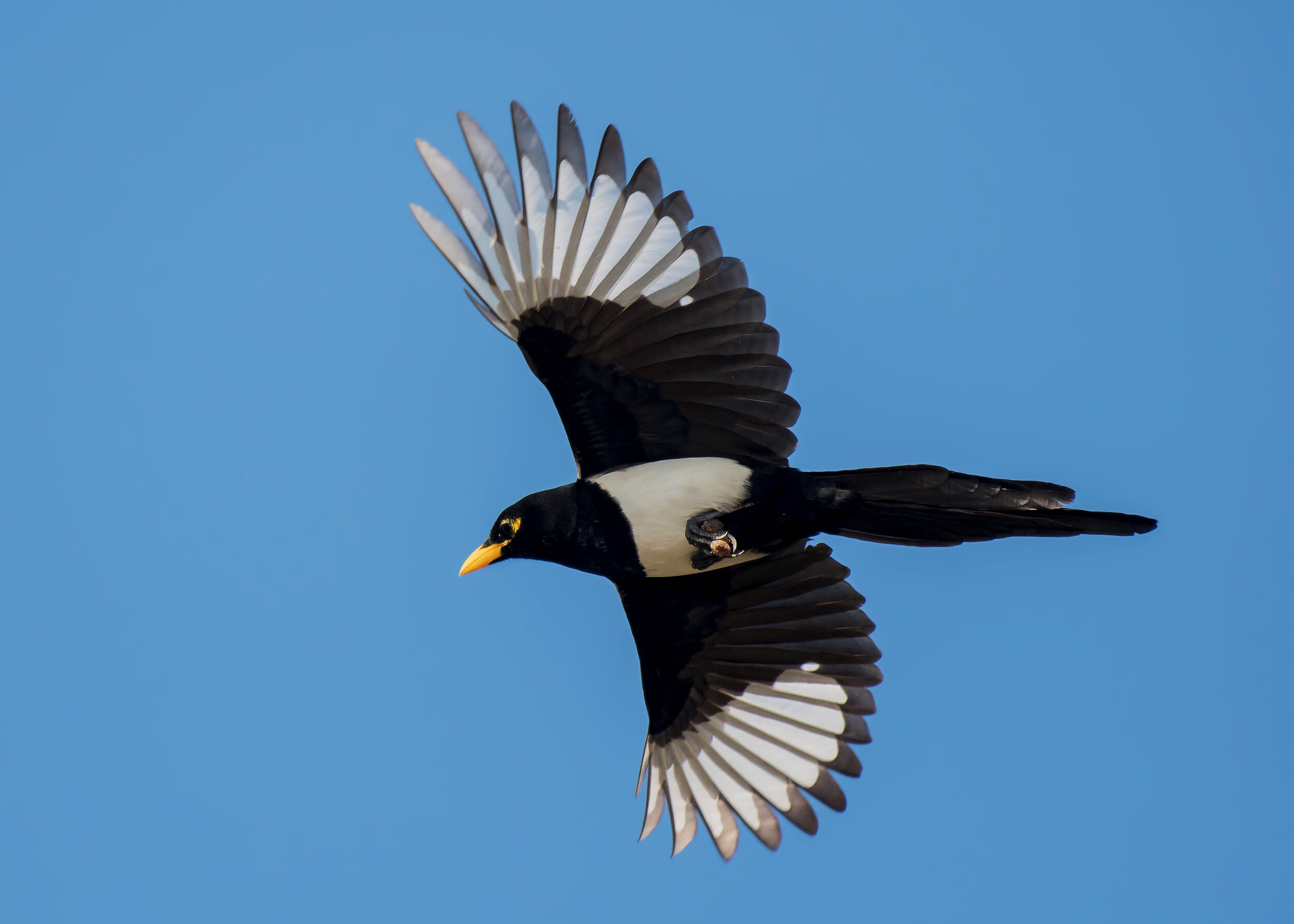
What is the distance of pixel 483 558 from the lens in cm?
460

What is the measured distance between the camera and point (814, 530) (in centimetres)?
430

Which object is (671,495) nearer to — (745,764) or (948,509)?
(948,509)

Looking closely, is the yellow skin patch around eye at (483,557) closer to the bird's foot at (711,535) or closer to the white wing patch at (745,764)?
the bird's foot at (711,535)

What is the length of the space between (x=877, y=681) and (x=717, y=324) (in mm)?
1621

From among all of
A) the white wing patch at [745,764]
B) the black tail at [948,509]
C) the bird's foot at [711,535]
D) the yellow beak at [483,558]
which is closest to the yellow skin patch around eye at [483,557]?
the yellow beak at [483,558]

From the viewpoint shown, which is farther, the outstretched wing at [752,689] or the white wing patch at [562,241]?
the outstretched wing at [752,689]

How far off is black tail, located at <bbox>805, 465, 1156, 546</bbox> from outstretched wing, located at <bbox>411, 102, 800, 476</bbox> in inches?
13.2

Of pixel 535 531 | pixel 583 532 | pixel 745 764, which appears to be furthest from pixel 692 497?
pixel 745 764

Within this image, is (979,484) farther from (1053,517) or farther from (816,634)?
(816,634)

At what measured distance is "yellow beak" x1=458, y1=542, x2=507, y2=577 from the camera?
4.58m

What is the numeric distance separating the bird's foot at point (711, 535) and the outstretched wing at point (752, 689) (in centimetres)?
38

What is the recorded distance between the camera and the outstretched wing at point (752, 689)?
4637 mm

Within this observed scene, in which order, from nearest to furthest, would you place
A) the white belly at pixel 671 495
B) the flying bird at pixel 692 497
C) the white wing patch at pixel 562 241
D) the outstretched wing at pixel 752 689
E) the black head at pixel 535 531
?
1. the white wing patch at pixel 562 241
2. the flying bird at pixel 692 497
3. the white belly at pixel 671 495
4. the black head at pixel 535 531
5. the outstretched wing at pixel 752 689

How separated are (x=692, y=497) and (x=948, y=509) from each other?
908 millimetres
